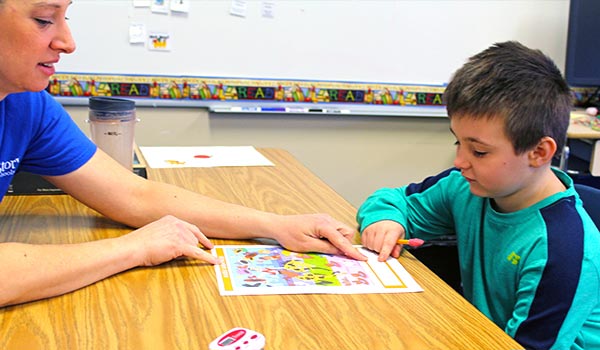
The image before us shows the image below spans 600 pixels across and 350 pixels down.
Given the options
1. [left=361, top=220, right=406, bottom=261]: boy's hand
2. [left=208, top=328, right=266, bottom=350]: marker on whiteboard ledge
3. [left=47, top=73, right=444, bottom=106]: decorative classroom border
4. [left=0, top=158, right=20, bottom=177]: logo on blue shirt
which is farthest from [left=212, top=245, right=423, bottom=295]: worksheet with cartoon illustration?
[left=47, top=73, right=444, bottom=106]: decorative classroom border

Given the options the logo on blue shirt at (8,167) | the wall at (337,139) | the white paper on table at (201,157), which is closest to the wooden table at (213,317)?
the logo on blue shirt at (8,167)

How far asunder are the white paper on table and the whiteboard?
1.11m

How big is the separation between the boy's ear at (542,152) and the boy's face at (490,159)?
0.5 inches

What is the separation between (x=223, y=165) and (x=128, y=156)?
1.02 ft

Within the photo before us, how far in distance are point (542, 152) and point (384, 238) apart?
0.34m

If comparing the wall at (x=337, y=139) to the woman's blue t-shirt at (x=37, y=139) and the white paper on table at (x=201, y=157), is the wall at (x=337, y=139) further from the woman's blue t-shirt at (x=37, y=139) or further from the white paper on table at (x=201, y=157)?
the woman's blue t-shirt at (x=37, y=139)

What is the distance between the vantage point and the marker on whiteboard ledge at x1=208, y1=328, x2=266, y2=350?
90 centimetres

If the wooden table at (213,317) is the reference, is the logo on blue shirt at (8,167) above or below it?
above

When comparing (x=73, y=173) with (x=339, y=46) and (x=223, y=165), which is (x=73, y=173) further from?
(x=339, y=46)

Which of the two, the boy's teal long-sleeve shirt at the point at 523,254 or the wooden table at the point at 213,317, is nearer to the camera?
the wooden table at the point at 213,317

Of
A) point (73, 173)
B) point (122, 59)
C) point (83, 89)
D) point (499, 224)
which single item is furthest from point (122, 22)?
point (499, 224)

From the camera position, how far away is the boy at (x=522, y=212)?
1.19m

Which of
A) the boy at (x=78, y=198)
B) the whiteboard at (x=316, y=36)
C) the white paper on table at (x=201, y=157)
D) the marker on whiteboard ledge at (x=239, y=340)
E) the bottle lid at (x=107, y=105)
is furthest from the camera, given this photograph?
the whiteboard at (x=316, y=36)

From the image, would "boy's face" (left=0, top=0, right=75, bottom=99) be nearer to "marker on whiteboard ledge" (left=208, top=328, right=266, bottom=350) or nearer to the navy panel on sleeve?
"marker on whiteboard ledge" (left=208, top=328, right=266, bottom=350)
